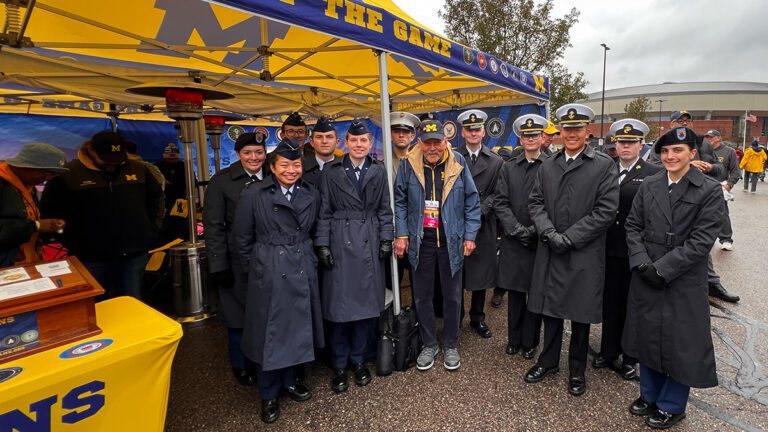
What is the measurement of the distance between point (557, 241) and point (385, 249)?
1.26 m

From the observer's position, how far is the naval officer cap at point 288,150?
103 inches

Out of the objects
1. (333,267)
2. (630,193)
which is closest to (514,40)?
(630,193)

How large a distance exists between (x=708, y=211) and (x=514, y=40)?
15.2m

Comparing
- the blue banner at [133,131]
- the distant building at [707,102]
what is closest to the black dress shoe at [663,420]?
the blue banner at [133,131]

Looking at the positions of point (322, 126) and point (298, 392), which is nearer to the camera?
point (298, 392)

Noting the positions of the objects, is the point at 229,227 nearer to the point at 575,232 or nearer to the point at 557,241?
the point at 557,241

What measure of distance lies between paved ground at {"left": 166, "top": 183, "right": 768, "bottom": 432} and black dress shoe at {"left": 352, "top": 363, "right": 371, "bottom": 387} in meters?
0.06

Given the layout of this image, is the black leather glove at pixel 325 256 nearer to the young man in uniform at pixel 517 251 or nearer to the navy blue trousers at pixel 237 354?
the navy blue trousers at pixel 237 354

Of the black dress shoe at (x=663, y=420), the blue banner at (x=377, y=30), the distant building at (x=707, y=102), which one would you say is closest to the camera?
the blue banner at (x=377, y=30)

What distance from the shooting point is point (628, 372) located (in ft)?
9.81

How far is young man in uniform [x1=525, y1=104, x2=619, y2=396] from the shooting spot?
2688 mm

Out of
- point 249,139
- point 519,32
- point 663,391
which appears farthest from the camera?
point 519,32

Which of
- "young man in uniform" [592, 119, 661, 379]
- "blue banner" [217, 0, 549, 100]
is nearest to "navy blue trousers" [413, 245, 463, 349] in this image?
"young man in uniform" [592, 119, 661, 379]

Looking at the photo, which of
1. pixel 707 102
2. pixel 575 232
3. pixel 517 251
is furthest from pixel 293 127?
pixel 707 102
